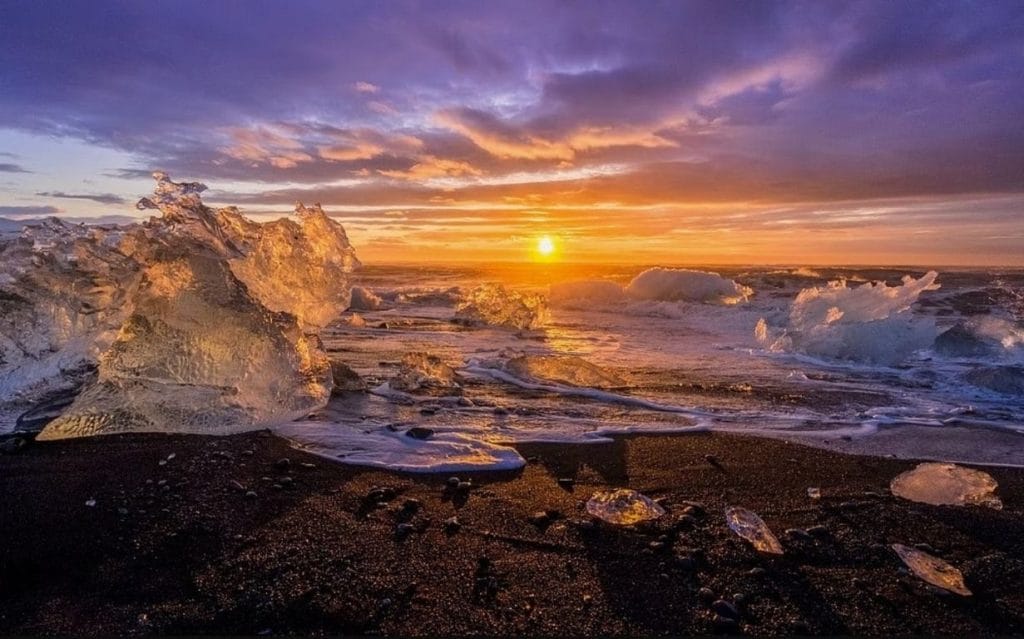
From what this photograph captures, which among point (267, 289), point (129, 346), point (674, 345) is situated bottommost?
point (674, 345)

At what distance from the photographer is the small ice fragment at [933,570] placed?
7.70ft

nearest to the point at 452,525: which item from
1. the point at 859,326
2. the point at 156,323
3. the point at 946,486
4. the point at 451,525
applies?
the point at 451,525

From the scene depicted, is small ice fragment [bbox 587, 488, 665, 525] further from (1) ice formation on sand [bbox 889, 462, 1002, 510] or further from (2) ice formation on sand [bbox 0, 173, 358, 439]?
(2) ice formation on sand [bbox 0, 173, 358, 439]

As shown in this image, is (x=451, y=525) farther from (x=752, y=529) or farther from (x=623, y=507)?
(x=752, y=529)

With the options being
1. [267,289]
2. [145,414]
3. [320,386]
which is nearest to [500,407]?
[320,386]

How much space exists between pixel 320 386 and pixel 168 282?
1.29 m

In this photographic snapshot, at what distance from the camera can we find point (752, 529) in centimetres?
277

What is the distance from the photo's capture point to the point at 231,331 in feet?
14.8

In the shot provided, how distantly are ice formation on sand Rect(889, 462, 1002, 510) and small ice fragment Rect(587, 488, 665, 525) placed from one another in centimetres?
135

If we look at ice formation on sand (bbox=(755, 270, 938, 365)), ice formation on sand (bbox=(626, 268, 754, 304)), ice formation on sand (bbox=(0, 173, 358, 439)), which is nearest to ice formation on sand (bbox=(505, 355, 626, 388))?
ice formation on sand (bbox=(0, 173, 358, 439))

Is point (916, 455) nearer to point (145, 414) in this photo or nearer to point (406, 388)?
point (406, 388)

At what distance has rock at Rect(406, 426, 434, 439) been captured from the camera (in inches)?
159

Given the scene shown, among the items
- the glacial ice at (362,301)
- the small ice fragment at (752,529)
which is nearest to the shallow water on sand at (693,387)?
the small ice fragment at (752,529)

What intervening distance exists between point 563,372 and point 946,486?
324cm
